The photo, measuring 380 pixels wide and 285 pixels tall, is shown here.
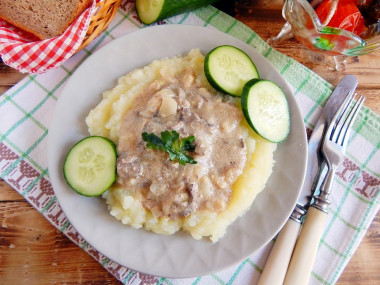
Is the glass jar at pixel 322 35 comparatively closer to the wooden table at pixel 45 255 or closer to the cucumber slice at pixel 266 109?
the cucumber slice at pixel 266 109

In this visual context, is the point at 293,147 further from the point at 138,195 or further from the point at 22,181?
the point at 22,181

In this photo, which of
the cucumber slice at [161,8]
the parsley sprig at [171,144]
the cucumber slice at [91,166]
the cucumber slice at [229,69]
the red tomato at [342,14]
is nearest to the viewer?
the parsley sprig at [171,144]

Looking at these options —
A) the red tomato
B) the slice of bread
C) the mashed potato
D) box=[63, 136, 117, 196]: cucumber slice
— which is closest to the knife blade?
the mashed potato

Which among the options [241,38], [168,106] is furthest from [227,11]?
[168,106]

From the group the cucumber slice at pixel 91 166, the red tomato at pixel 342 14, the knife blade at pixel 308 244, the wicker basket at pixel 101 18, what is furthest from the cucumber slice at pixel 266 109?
the wicker basket at pixel 101 18

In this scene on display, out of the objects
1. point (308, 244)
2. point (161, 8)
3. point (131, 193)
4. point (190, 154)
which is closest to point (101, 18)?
point (161, 8)

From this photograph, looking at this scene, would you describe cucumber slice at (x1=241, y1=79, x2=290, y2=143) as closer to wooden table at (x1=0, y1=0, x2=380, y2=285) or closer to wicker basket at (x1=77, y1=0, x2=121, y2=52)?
wooden table at (x1=0, y1=0, x2=380, y2=285)
